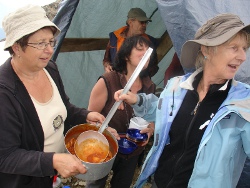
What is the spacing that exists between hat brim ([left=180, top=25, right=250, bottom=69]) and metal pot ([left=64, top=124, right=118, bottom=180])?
2.74 ft

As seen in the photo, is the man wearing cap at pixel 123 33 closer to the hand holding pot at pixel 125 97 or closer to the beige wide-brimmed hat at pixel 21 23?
the hand holding pot at pixel 125 97

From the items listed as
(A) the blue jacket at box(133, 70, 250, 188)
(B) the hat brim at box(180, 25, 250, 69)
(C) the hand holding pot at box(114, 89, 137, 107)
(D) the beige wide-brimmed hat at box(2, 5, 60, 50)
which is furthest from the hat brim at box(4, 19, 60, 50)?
(A) the blue jacket at box(133, 70, 250, 188)

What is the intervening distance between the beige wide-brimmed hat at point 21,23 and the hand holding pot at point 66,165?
0.72 metres

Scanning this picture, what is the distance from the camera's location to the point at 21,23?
57.6 inches

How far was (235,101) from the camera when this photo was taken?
4.88ft

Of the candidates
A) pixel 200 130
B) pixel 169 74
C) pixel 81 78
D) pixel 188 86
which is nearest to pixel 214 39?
pixel 188 86

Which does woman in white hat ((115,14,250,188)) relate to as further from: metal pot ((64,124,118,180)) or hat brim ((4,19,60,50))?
hat brim ((4,19,60,50))

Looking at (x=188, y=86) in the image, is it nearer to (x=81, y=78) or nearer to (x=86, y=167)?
(x=86, y=167)

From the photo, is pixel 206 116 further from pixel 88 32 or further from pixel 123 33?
pixel 88 32

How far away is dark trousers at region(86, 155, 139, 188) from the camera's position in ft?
8.41

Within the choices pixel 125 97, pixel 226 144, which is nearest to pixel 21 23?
pixel 125 97

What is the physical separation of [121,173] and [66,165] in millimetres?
1358

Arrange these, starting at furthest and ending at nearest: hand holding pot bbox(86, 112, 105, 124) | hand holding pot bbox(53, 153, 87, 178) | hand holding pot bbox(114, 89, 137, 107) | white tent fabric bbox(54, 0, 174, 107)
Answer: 1. white tent fabric bbox(54, 0, 174, 107)
2. hand holding pot bbox(86, 112, 105, 124)
3. hand holding pot bbox(114, 89, 137, 107)
4. hand holding pot bbox(53, 153, 87, 178)

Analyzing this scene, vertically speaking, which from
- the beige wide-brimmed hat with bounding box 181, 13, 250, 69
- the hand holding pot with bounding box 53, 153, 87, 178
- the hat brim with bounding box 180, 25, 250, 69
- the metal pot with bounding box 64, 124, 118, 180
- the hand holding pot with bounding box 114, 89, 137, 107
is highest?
the beige wide-brimmed hat with bounding box 181, 13, 250, 69
